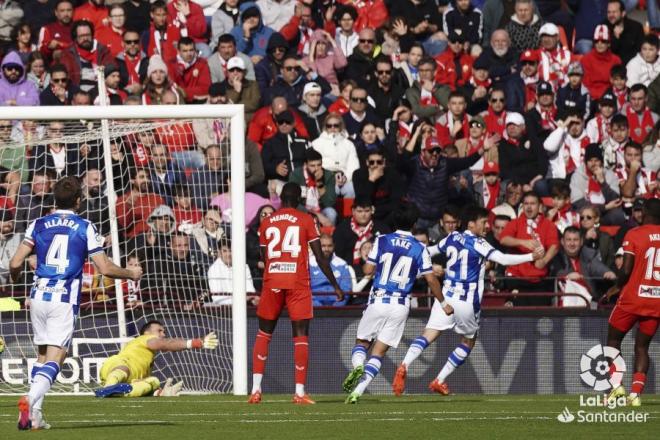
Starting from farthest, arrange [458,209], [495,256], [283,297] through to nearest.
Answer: [458,209]
[495,256]
[283,297]

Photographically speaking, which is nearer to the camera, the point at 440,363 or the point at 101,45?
the point at 440,363

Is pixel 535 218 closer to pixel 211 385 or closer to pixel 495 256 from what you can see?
pixel 495 256

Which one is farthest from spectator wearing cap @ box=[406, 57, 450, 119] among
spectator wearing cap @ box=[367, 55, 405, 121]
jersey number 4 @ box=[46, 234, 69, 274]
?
jersey number 4 @ box=[46, 234, 69, 274]

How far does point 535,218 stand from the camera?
1861 cm

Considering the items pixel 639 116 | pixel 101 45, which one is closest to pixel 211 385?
pixel 101 45

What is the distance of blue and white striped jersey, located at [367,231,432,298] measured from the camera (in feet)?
49.1

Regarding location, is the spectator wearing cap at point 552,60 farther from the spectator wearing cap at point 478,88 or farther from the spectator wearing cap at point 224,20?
the spectator wearing cap at point 224,20

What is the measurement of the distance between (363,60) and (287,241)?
25.1 ft

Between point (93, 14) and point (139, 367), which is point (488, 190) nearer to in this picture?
point (139, 367)

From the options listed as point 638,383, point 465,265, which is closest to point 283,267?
point 465,265

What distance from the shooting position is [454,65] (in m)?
21.8

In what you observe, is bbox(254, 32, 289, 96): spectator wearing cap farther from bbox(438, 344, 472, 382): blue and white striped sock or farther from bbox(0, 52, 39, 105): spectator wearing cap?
bbox(438, 344, 472, 382): blue and white striped sock

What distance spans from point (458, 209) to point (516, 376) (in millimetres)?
2165

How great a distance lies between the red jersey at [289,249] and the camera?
14.2 metres
